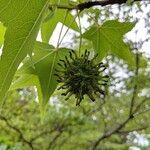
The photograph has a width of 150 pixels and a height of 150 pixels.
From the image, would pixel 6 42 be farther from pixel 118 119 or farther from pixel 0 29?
pixel 118 119

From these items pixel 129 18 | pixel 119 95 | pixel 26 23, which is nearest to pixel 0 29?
pixel 26 23

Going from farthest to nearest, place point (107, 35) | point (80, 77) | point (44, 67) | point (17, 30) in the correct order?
point (107, 35)
point (44, 67)
point (80, 77)
point (17, 30)

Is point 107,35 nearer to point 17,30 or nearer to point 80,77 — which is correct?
point 80,77

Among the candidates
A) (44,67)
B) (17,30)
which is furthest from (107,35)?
(17,30)

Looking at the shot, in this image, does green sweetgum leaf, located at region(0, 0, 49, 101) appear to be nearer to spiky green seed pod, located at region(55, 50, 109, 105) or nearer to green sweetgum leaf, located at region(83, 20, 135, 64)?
spiky green seed pod, located at region(55, 50, 109, 105)

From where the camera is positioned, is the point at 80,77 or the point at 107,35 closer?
the point at 80,77

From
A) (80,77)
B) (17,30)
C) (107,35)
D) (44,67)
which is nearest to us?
(17,30)

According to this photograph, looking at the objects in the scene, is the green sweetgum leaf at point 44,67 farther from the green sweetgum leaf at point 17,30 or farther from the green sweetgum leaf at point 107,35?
the green sweetgum leaf at point 17,30
